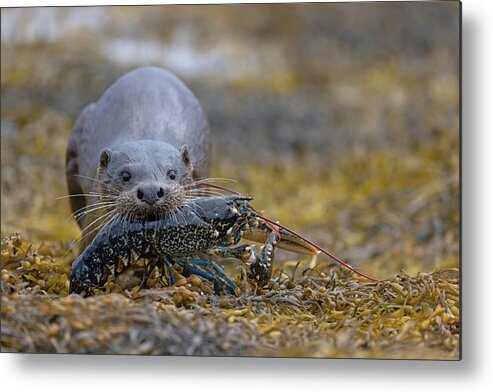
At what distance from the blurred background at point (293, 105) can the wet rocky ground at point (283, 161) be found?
0.02 metres

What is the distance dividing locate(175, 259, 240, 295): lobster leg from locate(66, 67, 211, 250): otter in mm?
292

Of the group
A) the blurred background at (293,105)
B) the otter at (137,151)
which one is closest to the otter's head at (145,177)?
the otter at (137,151)

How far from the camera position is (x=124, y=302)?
12.5 ft

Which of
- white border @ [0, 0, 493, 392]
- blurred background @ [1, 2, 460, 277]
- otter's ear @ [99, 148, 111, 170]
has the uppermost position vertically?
blurred background @ [1, 2, 460, 277]

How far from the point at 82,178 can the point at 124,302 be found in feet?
4.00

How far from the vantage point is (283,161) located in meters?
7.93

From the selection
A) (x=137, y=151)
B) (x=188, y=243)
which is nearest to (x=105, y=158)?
(x=137, y=151)

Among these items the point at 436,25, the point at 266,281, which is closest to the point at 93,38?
the point at 436,25

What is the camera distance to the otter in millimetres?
3900

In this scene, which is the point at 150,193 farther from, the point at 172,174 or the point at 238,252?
the point at 238,252

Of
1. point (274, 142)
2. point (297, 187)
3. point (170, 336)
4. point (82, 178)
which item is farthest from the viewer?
point (274, 142)

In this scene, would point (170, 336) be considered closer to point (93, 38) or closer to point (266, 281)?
point (266, 281)

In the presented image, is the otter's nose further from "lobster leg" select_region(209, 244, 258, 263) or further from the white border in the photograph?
the white border

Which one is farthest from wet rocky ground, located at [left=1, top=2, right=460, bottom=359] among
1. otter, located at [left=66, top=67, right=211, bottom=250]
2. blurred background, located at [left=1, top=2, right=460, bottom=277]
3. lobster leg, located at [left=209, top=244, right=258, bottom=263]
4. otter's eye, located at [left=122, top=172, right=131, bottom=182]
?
otter's eye, located at [left=122, top=172, right=131, bottom=182]
